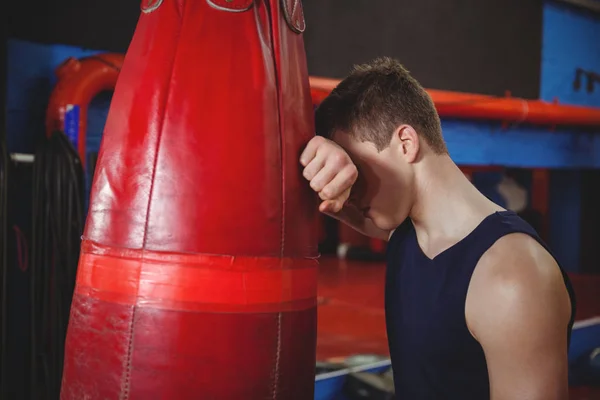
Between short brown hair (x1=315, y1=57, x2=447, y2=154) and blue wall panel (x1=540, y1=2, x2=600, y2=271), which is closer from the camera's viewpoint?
short brown hair (x1=315, y1=57, x2=447, y2=154)

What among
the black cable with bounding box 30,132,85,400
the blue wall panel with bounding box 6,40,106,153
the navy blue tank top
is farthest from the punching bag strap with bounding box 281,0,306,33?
the blue wall panel with bounding box 6,40,106,153

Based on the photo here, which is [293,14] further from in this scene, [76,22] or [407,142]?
[76,22]

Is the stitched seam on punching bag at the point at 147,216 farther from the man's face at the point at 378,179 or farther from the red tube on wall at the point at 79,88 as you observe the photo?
the red tube on wall at the point at 79,88

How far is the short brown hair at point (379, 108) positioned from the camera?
4.19ft

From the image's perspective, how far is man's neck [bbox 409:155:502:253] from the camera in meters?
1.29

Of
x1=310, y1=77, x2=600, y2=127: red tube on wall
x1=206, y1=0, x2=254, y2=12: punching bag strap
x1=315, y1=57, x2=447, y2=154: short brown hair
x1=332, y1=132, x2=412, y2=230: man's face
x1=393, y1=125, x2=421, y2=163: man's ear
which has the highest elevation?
x1=310, y1=77, x2=600, y2=127: red tube on wall

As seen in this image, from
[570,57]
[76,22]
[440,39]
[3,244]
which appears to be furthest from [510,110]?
[3,244]

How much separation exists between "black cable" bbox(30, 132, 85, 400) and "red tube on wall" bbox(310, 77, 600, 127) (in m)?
2.28

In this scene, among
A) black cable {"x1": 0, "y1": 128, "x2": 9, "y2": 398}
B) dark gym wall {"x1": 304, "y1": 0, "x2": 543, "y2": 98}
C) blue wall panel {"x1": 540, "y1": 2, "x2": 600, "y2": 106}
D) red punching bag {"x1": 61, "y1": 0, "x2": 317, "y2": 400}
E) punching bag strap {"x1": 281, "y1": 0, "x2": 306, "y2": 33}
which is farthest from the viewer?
blue wall panel {"x1": 540, "y1": 2, "x2": 600, "y2": 106}

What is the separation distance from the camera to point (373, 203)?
129 centimetres

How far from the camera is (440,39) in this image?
396cm

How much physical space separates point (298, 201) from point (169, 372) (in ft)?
1.22

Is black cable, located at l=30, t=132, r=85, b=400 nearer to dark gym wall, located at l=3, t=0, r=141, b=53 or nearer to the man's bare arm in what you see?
dark gym wall, located at l=3, t=0, r=141, b=53

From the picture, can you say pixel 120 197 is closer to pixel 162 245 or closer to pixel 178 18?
pixel 162 245
